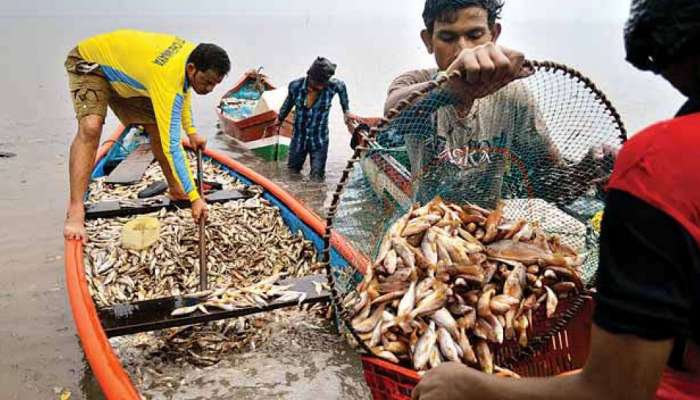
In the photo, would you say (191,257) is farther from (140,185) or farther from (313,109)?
(313,109)

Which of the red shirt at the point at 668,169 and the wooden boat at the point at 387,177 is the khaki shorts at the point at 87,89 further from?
the red shirt at the point at 668,169

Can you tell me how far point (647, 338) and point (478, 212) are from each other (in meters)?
2.16

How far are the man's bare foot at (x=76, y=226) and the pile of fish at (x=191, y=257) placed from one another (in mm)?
263

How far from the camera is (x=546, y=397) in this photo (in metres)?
1.49

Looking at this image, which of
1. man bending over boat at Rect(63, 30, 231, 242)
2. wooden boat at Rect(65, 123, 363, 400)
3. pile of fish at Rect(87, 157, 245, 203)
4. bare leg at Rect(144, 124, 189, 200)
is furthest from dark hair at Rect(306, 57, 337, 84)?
man bending over boat at Rect(63, 30, 231, 242)

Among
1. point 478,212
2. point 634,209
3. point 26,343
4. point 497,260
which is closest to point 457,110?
point 478,212

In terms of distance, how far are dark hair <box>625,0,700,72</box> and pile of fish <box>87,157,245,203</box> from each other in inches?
270

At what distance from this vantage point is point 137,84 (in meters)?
6.42

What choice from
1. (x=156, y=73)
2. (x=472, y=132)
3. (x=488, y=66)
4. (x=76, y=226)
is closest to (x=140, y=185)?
(x=76, y=226)

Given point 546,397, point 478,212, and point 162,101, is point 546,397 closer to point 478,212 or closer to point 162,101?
point 478,212

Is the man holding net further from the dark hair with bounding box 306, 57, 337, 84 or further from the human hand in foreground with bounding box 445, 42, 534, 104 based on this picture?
the dark hair with bounding box 306, 57, 337, 84

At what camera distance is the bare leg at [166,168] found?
723 centimetres

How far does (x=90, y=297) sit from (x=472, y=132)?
3.28 meters

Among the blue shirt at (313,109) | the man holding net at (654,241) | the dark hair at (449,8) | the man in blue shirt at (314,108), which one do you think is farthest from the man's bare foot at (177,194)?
the man holding net at (654,241)
